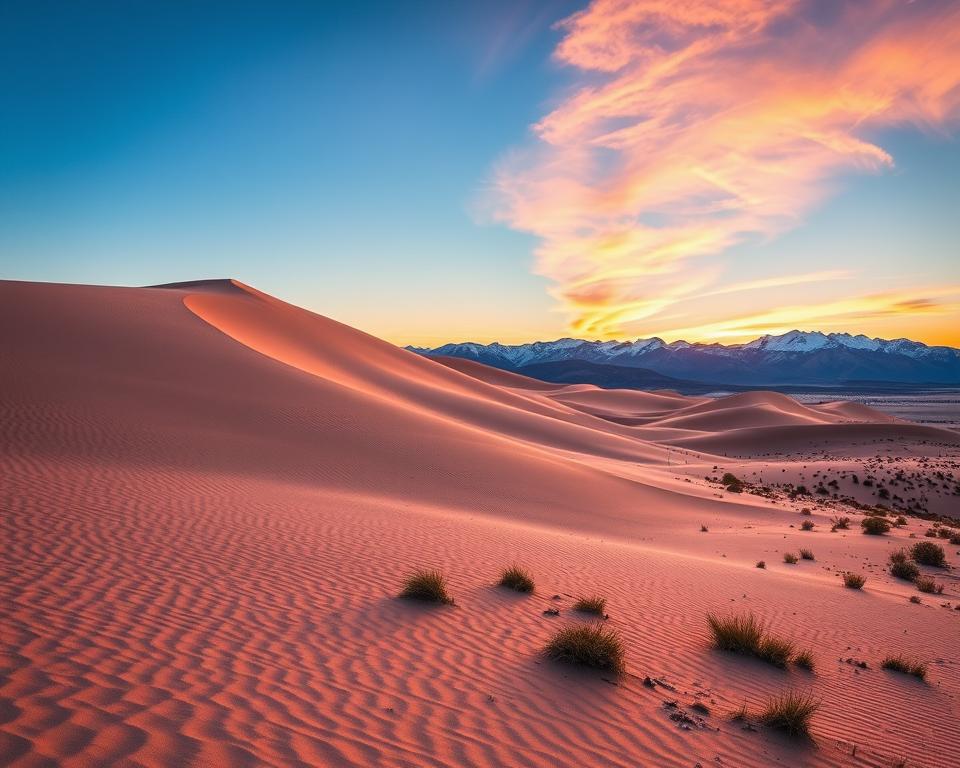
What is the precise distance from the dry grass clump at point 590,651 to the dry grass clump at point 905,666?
372 cm

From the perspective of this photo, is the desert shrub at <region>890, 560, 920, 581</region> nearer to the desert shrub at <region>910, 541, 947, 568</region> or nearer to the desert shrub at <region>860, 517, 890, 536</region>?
the desert shrub at <region>910, 541, 947, 568</region>

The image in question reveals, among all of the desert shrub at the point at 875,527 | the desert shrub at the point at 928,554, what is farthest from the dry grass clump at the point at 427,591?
the desert shrub at the point at 875,527

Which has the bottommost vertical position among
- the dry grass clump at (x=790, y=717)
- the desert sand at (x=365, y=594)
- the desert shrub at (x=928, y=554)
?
the desert sand at (x=365, y=594)

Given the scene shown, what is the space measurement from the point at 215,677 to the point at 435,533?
20.1ft

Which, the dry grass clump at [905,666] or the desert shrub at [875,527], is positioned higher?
the desert shrub at [875,527]

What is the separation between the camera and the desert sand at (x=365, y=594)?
155 inches

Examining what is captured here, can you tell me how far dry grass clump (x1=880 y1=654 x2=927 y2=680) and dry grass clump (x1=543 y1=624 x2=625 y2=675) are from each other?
3724 mm

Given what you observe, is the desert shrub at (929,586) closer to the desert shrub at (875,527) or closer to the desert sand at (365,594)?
the desert sand at (365,594)

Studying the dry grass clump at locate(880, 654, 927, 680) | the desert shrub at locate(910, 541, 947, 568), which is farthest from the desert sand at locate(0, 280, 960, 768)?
the desert shrub at locate(910, 541, 947, 568)

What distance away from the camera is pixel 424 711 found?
13.9 ft

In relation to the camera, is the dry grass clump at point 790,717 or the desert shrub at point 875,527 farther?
the desert shrub at point 875,527

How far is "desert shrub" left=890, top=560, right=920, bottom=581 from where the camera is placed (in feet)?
35.7

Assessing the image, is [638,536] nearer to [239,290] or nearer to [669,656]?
[669,656]

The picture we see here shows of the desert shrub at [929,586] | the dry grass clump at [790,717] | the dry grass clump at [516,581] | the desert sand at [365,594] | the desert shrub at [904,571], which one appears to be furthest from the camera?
the desert shrub at [904,571]
